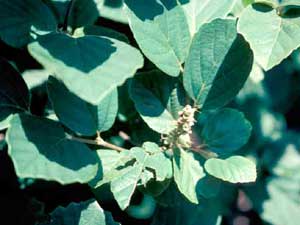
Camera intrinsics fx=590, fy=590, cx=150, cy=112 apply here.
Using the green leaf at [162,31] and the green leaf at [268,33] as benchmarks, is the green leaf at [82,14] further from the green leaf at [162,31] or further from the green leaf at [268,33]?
the green leaf at [268,33]

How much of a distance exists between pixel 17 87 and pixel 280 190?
809 mm

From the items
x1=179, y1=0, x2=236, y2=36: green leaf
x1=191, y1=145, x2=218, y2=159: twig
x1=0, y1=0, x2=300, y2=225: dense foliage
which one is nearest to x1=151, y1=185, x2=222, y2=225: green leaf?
x1=0, y1=0, x2=300, y2=225: dense foliage

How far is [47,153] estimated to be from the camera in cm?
89

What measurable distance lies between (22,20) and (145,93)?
0.25 meters

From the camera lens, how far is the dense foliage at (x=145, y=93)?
88cm

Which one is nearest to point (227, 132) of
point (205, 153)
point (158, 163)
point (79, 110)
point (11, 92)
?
point (205, 153)

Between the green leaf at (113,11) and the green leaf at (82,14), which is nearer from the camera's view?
the green leaf at (82,14)

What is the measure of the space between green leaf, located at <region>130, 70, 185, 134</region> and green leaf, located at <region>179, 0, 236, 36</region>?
0.36 ft

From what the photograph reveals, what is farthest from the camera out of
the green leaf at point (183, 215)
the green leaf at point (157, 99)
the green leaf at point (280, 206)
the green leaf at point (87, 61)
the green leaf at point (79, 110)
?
the green leaf at point (280, 206)

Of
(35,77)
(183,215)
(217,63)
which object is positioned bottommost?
(183,215)

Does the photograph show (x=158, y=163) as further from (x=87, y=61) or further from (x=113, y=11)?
(x=113, y=11)

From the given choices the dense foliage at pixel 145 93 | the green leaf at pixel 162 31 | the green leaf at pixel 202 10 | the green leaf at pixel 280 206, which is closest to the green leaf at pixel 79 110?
the dense foliage at pixel 145 93

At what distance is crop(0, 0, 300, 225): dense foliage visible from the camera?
34.7 inches

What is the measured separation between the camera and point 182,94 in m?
1.08
